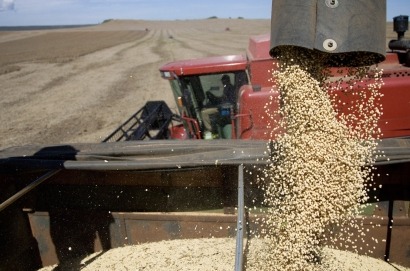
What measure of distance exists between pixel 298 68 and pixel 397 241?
1813mm

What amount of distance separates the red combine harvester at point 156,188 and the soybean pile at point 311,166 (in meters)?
0.20

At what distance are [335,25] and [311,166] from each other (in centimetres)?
103

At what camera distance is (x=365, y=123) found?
319 centimetres

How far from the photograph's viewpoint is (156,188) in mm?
3422

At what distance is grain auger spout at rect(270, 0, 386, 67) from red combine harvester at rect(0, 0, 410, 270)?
99 centimetres

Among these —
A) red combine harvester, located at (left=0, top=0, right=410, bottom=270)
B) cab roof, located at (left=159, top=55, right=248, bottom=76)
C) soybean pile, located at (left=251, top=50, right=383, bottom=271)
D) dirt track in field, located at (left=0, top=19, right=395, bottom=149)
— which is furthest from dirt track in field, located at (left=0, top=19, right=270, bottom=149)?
soybean pile, located at (left=251, top=50, right=383, bottom=271)

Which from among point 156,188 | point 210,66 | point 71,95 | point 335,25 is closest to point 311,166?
point 335,25

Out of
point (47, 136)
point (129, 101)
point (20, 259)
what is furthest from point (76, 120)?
point (20, 259)

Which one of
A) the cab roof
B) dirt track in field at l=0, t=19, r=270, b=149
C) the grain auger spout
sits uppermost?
the grain auger spout

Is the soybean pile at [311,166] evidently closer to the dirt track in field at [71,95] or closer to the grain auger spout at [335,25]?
the grain auger spout at [335,25]

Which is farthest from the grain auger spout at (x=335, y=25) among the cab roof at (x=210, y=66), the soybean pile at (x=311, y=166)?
the cab roof at (x=210, y=66)

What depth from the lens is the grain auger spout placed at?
7.41 ft

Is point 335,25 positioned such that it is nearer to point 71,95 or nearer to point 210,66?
point 210,66

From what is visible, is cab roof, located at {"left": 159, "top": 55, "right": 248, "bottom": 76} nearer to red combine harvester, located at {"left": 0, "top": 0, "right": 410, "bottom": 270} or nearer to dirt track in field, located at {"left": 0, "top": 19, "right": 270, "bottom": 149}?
red combine harvester, located at {"left": 0, "top": 0, "right": 410, "bottom": 270}
